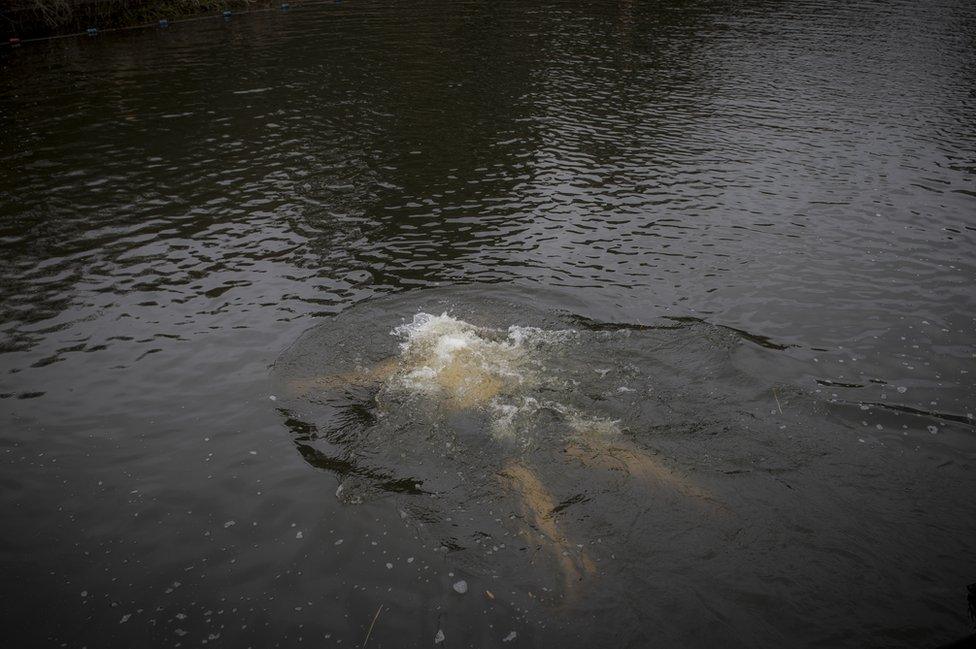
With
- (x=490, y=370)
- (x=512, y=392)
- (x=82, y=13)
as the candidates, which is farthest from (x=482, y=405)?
(x=82, y=13)

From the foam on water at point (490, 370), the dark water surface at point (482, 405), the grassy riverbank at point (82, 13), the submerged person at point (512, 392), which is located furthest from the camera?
the grassy riverbank at point (82, 13)

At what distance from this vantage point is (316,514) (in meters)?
9.27

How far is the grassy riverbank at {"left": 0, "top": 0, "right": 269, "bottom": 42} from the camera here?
124 ft

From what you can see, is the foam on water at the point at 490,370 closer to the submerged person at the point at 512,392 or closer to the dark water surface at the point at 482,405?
the submerged person at the point at 512,392

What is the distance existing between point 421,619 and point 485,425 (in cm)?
361

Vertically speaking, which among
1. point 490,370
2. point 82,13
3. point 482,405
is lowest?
point 482,405

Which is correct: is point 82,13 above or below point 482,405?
above

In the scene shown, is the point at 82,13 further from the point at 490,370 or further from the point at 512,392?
the point at 512,392

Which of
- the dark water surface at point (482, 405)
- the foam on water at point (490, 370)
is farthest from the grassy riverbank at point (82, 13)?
the foam on water at point (490, 370)

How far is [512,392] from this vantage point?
11.4 meters

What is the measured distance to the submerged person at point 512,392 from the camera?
31.0 feet

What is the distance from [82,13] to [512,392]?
4544cm

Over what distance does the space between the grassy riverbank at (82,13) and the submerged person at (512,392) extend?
40.8 m

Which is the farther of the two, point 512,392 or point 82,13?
point 82,13
